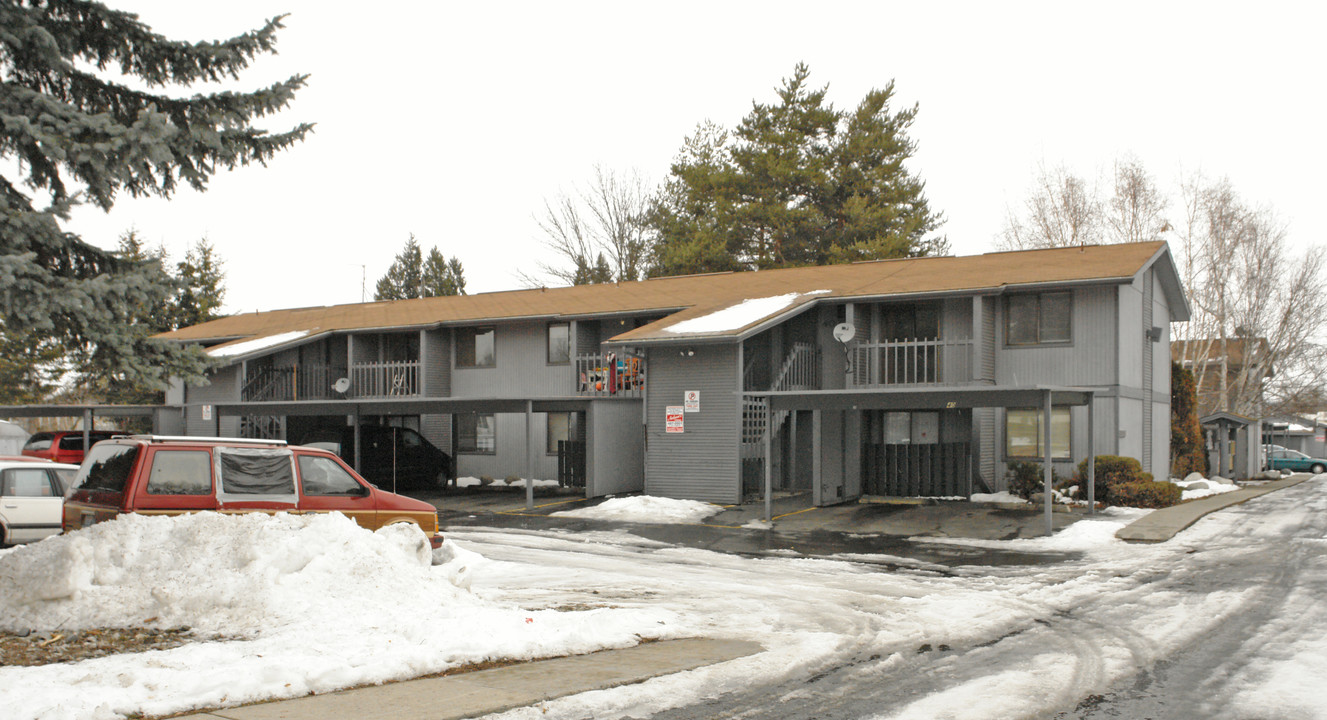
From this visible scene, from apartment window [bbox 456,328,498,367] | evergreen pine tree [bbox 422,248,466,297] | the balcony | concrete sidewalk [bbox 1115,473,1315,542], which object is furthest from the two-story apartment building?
evergreen pine tree [bbox 422,248,466,297]

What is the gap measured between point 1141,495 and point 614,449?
11.4 m

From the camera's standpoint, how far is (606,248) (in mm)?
50875

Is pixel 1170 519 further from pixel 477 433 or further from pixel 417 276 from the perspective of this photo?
pixel 417 276

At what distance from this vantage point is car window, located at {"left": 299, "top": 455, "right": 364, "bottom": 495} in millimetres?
10992

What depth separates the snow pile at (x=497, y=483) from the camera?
27.4 metres

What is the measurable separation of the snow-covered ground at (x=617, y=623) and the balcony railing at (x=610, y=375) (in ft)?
41.3

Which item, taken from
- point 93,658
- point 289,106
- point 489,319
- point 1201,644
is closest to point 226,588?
Result: point 93,658

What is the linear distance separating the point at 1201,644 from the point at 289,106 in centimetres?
957

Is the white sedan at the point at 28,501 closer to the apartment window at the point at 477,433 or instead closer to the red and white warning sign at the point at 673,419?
the red and white warning sign at the point at 673,419

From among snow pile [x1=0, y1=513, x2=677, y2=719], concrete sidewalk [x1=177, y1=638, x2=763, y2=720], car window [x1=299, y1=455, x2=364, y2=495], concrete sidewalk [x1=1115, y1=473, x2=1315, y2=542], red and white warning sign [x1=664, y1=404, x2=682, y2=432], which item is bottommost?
concrete sidewalk [x1=1115, y1=473, x2=1315, y2=542]

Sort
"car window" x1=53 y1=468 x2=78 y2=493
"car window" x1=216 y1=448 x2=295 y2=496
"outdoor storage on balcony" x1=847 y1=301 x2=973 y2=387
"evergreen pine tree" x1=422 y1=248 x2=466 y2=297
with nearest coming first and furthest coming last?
"car window" x1=216 y1=448 x2=295 y2=496 → "car window" x1=53 y1=468 x2=78 y2=493 → "outdoor storage on balcony" x1=847 y1=301 x2=973 y2=387 → "evergreen pine tree" x1=422 y1=248 x2=466 y2=297

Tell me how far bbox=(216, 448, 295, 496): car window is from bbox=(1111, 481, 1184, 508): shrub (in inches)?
659

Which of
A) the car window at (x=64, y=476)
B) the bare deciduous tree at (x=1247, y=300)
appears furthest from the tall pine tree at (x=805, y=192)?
the car window at (x=64, y=476)

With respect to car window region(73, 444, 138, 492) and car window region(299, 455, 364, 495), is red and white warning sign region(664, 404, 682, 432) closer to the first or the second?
car window region(299, 455, 364, 495)
